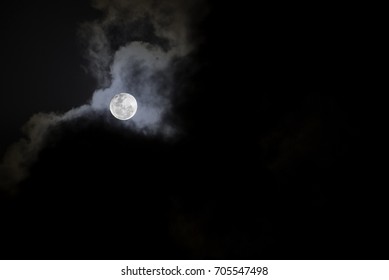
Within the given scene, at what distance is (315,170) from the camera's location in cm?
1991

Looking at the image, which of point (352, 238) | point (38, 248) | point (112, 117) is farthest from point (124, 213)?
point (352, 238)

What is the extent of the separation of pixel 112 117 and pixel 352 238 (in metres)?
16.8

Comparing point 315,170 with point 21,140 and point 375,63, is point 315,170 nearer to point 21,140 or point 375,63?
point 375,63

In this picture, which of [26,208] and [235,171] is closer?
[26,208]

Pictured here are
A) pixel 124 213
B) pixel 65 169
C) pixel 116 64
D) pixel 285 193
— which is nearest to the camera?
pixel 116 64

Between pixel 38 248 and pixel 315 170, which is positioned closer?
pixel 315 170

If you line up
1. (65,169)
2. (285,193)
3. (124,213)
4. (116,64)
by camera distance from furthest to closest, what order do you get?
(65,169) < (124,213) < (285,193) < (116,64)

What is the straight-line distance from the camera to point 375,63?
1894 cm

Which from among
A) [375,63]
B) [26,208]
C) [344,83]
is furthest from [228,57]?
[26,208]

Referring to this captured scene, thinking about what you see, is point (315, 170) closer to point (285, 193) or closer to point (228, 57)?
point (285, 193)

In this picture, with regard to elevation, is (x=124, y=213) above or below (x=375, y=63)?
below

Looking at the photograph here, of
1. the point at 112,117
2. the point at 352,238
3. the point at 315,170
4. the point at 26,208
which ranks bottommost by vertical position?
the point at 352,238

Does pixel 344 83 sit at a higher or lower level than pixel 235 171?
higher

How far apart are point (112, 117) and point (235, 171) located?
9.88 meters
